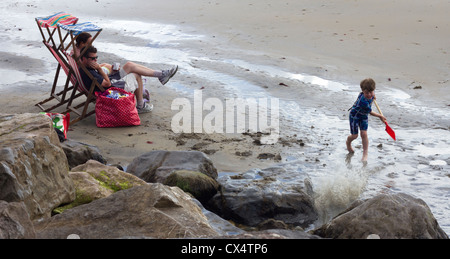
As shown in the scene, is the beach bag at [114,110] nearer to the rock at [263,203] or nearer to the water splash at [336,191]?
the rock at [263,203]

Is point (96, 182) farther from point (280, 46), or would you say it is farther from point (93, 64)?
point (280, 46)

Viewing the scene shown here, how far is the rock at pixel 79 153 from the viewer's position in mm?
A: 6680

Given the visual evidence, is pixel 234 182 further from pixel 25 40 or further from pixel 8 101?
pixel 25 40

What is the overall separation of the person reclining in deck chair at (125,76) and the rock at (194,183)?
2770 mm

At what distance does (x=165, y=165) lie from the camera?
650 cm

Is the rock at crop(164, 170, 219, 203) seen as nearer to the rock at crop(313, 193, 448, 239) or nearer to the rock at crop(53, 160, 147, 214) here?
the rock at crop(53, 160, 147, 214)

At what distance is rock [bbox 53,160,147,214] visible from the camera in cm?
505

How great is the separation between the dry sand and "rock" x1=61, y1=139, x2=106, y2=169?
0.35 m

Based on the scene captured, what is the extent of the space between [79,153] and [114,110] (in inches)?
58.7

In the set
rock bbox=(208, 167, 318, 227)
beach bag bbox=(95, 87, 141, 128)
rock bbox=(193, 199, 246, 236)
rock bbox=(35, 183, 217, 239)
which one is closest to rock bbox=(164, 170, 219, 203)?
rock bbox=(208, 167, 318, 227)

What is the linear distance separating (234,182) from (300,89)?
14.2ft

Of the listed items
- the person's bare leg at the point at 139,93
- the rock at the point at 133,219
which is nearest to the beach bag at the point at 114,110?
the person's bare leg at the point at 139,93

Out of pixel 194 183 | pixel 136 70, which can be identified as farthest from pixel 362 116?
pixel 136 70
